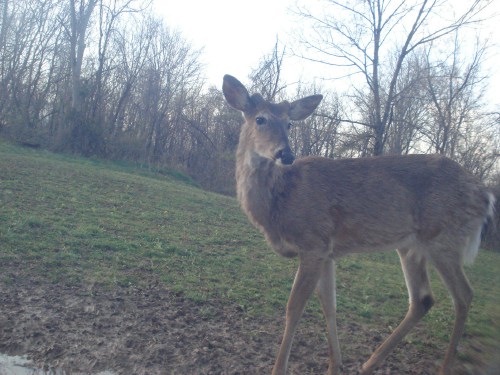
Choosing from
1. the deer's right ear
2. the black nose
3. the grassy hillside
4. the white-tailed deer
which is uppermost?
the deer's right ear

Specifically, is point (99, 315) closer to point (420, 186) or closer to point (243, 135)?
point (243, 135)

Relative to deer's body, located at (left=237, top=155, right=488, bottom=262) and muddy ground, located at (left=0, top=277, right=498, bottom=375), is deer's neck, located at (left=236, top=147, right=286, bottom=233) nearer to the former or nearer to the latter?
deer's body, located at (left=237, top=155, right=488, bottom=262)

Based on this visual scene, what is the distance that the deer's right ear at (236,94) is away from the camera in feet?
20.0

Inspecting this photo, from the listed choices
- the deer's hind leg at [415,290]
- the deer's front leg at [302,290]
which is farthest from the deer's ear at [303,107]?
the deer's front leg at [302,290]

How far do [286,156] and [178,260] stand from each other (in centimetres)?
356

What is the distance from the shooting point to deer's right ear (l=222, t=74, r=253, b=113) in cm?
609

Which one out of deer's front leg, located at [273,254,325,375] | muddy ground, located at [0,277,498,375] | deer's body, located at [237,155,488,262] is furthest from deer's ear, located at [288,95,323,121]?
muddy ground, located at [0,277,498,375]

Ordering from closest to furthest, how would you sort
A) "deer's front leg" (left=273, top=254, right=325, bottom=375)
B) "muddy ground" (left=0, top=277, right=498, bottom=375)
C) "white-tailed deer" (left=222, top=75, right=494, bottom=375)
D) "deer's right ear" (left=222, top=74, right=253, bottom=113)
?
"muddy ground" (left=0, top=277, right=498, bottom=375), "deer's front leg" (left=273, top=254, right=325, bottom=375), "white-tailed deer" (left=222, top=75, right=494, bottom=375), "deer's right ear" (left=222, top=74, right=253, bottom=113)

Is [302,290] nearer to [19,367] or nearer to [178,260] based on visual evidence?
[19,367]

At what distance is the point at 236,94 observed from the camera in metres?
6.19

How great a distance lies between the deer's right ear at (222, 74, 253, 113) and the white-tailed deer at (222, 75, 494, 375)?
1029 mm

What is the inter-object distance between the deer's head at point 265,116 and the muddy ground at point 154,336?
1959 millimetres

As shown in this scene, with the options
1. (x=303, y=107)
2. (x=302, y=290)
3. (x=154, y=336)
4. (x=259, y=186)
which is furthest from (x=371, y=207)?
(x=154, y=336)

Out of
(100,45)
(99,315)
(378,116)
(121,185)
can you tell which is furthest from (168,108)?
(99,315)
